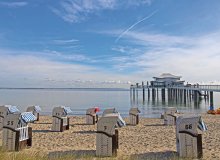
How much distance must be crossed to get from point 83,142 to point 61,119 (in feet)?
9.10

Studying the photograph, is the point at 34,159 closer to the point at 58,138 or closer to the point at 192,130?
the point at 192,130

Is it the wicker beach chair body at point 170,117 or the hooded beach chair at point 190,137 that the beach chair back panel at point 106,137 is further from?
the wicker beach chair body at point 170,117

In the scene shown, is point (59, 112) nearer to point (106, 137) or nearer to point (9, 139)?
point (9, 139)

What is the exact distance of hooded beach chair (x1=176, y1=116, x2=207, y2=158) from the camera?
6.18m

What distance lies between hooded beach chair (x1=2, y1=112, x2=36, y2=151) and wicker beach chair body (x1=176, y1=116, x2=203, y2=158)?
414 cm

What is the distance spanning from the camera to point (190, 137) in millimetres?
6211

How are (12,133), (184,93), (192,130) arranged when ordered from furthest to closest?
(184,93) → (12,133) → (192,130)

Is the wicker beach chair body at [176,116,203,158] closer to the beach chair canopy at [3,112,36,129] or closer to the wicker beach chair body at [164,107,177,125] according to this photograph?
the beach chair canopy at [3,112,36,129]

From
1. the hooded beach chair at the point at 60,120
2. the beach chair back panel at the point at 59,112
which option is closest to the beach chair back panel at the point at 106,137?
the hooded beach chair at the point at 60,120

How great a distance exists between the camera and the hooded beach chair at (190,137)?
618cm

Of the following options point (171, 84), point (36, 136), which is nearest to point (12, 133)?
point (36, 136)

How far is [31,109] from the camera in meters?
16.6

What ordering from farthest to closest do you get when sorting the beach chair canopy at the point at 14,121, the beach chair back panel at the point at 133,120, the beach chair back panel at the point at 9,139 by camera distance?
the beach chair back panel at the point at 133,120, the beach chair canopy at the point at 14,121, the beach chair back panel at the point at 9,139

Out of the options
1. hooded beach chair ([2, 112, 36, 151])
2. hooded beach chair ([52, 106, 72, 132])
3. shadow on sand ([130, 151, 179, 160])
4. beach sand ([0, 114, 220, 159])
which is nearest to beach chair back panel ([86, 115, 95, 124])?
hooded beach chair ([52, 106, 72, 132])
